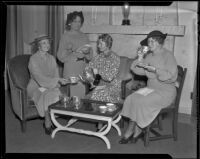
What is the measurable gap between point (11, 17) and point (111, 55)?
201 cm

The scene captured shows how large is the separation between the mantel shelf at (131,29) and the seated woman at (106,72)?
2.53 ft

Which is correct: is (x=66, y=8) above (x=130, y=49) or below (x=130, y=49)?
above

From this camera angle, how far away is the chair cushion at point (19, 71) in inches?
118

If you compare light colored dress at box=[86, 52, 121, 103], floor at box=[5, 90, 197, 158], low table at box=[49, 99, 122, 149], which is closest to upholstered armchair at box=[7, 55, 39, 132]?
floor at box=[5, 90, 197, 158]

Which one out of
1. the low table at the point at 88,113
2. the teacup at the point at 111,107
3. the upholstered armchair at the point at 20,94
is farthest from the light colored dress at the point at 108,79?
the upholstered armchair at the point at 20,94

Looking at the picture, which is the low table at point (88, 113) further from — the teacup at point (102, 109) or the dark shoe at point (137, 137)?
the dark shoe at point (137, 137)

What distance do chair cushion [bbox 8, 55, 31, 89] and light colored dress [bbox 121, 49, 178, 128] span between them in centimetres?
122

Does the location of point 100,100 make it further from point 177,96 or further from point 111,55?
point 177,96

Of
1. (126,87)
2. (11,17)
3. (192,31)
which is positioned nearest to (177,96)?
(126,87)

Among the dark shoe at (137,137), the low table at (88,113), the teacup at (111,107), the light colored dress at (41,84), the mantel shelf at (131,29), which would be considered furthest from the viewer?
the mantel shelf at (131,29)

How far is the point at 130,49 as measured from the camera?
382cm

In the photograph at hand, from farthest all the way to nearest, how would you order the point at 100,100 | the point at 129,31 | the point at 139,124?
the point at 129,31 < the point at 100,100 < the point at 139,124

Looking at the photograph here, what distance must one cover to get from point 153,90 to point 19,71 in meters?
1.55

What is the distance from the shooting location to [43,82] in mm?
2934
